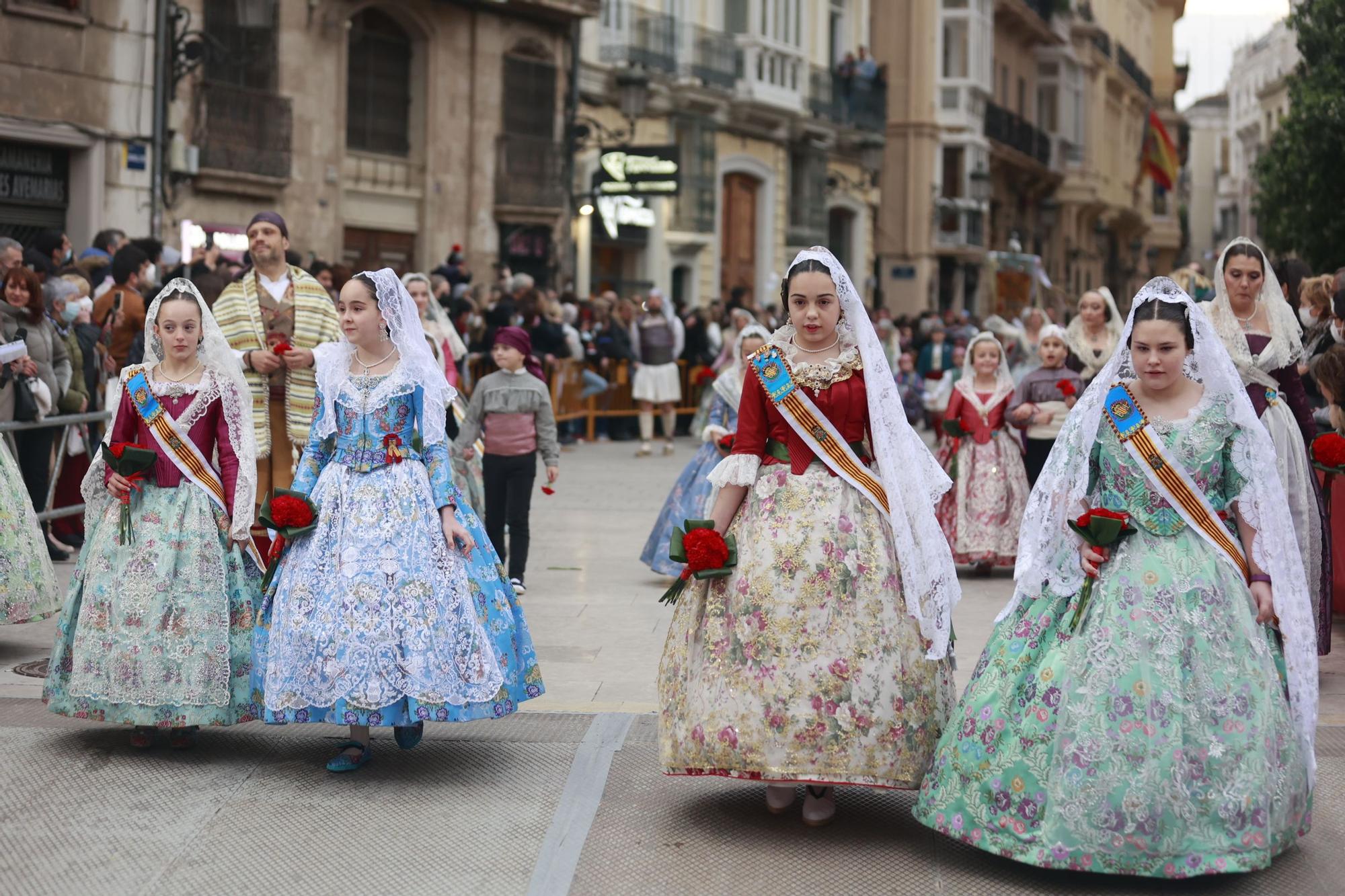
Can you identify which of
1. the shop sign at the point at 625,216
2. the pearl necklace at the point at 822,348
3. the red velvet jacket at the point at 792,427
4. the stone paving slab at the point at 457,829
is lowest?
the stone paving slab at the point at 457,829

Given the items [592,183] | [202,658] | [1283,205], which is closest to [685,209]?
[592,183]

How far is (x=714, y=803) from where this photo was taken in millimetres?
5891

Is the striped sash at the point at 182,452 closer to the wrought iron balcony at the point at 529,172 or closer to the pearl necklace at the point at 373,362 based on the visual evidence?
the pearl necklace at the point at 373,362

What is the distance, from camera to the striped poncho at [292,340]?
8234mm

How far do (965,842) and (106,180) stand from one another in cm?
1548

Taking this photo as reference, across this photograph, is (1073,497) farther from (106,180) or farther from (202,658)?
(106,180)

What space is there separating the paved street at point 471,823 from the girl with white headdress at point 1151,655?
0.23 metres

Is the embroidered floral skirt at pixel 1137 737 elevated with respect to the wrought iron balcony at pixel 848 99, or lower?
lower

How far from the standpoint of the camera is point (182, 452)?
6.51 meters

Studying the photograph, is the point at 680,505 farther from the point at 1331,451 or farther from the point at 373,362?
the point at 373,362

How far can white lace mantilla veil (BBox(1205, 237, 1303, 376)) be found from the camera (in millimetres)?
7602

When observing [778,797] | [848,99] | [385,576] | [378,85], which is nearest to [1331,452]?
[778,797]

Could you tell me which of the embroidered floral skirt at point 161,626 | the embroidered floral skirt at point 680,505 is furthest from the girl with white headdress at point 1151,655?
the embroidered floral skirt at point 680,505

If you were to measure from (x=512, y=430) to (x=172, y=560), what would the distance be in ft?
13.2
